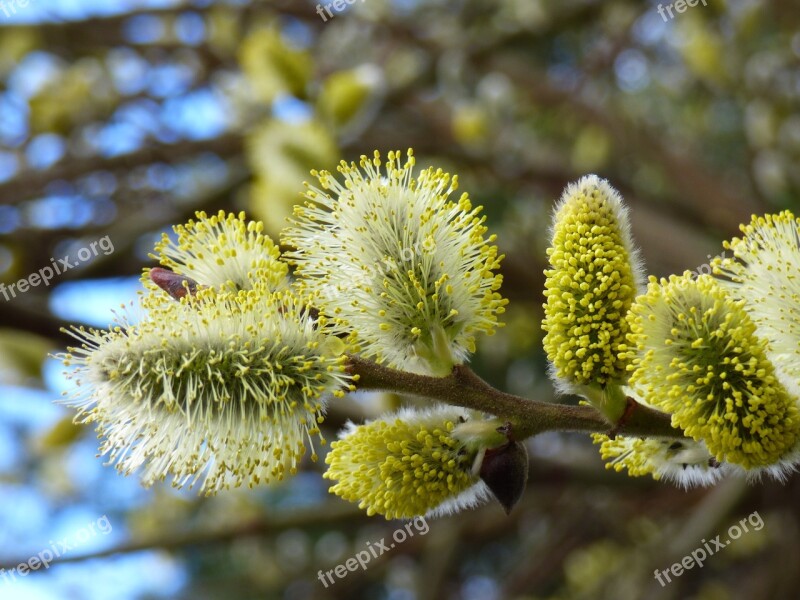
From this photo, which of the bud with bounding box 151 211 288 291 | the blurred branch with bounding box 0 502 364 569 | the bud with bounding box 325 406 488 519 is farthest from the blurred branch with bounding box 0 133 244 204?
the bud with bounding box 325 406 488 519

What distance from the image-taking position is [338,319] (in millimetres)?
981

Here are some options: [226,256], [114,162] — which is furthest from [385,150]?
[226,256]

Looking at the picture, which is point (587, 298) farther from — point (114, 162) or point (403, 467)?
point (114, 162)

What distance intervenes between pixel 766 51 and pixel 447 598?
3014 millimetres

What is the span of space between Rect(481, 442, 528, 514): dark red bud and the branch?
0.02m

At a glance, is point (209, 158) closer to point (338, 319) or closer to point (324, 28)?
point (324, 28)

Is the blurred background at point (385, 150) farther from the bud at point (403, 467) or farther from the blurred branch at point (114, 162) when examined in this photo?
the bud at point (403, 467)

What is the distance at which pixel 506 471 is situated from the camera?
0.96m

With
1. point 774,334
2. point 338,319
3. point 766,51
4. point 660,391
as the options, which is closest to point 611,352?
point 660,391

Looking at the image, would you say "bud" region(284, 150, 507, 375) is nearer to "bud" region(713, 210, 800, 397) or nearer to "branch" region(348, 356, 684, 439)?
"branch" region(348, 356, 684, 439)

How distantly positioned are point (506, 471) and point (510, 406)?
0.07 metres

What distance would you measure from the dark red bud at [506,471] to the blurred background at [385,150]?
114 cm

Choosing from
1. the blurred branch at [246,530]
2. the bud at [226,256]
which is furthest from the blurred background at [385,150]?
the bud at [226,256]

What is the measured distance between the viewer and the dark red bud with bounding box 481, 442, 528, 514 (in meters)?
0.95
